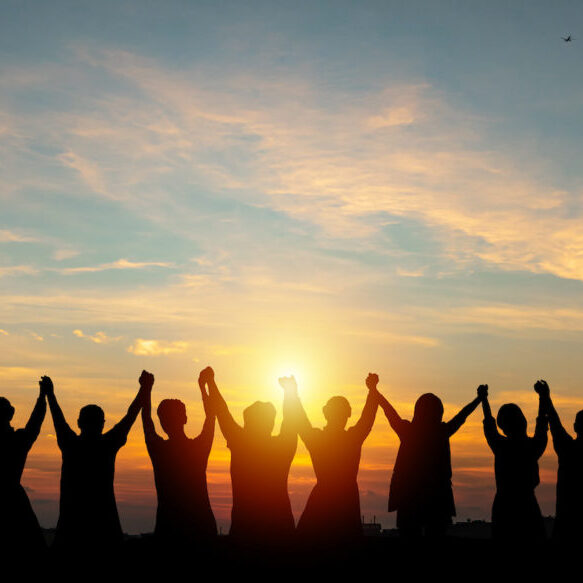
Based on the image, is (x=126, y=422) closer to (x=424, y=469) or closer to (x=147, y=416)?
(x=147, y=416)

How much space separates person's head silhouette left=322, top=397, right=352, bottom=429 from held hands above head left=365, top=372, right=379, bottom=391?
1.87 ft

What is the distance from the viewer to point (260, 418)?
40.7 ft

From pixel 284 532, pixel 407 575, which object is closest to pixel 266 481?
pixel 284 532

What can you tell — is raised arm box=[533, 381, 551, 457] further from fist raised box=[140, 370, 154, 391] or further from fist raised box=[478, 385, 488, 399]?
fist raised box=[140, 370, 154, 391]

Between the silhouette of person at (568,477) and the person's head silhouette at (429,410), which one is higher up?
the person's head silhouette at (429,410)

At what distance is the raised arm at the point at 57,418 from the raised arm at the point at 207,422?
6.07 ft

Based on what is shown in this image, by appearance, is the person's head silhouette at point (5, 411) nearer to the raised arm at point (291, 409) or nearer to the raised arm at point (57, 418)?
the raised arm at point (57, 418)

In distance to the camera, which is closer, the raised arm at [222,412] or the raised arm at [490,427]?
the raised arm at [222,412]

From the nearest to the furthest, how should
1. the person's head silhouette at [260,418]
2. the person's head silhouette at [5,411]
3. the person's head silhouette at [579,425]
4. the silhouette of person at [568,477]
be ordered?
the person's head silhouette at [260,418], the person's head silhouette at [5,411], the silhouette of person at [568,477], the person's head silhouette at [579,425]

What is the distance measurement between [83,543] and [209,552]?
70.6 inches

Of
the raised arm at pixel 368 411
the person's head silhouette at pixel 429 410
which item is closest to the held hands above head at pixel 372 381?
the raised arm at pixel 368 411

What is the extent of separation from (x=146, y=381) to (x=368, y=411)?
326cm

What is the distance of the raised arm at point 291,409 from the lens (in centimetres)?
1242

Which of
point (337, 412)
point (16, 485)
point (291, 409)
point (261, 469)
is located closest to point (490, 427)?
point (337, 412)
